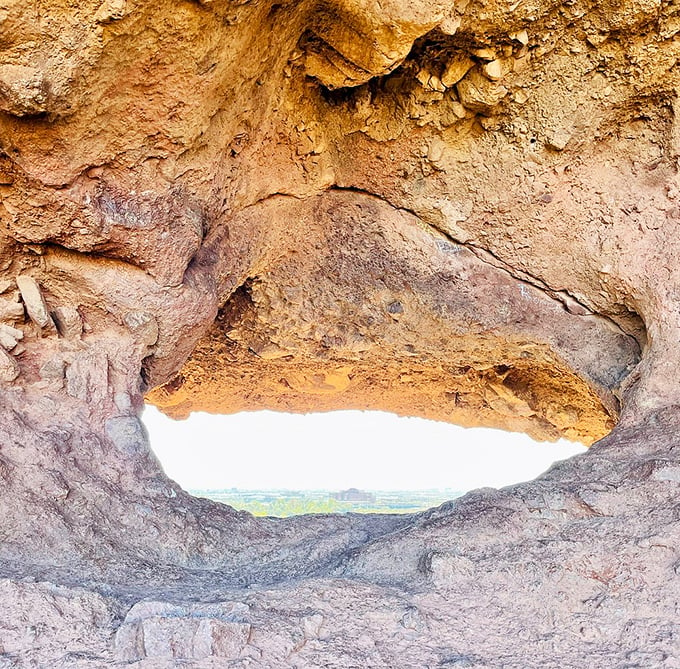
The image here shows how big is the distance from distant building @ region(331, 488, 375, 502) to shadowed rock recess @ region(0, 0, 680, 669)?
176 inches

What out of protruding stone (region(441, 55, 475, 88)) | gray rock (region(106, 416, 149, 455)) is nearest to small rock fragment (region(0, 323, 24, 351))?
gray rock (region(106, 416, 149, 455))

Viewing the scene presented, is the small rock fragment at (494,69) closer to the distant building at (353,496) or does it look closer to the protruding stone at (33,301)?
the protruding stone at (33,301)

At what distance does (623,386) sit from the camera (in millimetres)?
2484

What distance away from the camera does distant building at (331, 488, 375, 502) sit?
24.6ft

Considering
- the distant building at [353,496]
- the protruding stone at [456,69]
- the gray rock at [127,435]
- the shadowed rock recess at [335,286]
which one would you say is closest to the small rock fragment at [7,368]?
the shadowed rock recess at [335,286]

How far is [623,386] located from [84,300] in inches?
80.2

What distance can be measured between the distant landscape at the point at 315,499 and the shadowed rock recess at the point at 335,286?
334 cm

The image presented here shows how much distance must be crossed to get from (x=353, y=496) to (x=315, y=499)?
1.60 feet

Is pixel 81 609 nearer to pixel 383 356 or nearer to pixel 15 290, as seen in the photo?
pixel 15 290

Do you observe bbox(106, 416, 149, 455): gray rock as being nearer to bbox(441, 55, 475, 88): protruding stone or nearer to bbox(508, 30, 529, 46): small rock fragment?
bbox(441, 55, 475, 88): protruding stone

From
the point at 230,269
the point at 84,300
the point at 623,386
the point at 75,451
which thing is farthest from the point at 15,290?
the point at 623,386

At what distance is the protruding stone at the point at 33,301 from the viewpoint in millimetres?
2148

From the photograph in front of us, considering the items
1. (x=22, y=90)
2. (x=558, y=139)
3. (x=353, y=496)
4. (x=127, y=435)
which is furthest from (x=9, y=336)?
(x=353, y=496)

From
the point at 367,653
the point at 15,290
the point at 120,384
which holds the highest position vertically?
the point at 15,290
